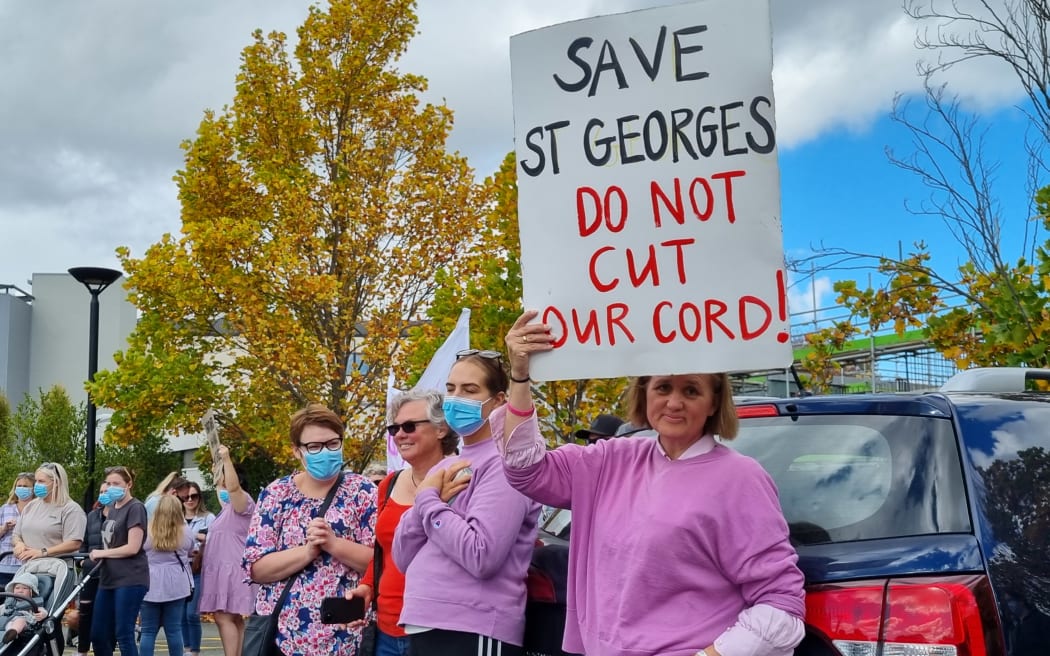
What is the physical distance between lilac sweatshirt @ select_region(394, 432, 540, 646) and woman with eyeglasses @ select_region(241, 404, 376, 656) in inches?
28.3

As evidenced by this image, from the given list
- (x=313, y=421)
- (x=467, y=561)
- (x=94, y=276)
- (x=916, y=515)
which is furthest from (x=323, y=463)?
(x=94, y=276)

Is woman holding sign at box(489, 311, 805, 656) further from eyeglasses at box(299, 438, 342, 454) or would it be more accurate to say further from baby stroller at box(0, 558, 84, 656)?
baby stroller at box(0, 558, 84, 656)

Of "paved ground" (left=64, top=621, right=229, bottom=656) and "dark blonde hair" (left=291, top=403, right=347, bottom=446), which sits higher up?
"dark blonde hair" (left=291, top=403, right=347, bottom=446)

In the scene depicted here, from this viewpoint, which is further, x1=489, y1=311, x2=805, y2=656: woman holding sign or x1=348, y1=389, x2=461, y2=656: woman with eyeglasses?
x1=348, y1=389, x2=461, y2=656: woman with eyeglasses

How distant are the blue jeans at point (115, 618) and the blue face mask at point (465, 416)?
20.8 ft

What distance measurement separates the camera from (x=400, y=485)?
4.38 metres

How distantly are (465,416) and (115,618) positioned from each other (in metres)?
6.53

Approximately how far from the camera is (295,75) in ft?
60.6

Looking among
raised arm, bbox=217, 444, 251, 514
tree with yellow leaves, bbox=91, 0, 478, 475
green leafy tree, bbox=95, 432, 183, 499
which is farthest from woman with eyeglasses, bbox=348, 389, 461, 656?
green leafy tree, bbox=95, 432, 183, 499

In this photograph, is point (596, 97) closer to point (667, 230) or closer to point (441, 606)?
point (667, 230)

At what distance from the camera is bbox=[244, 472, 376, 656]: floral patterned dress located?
4.14 m

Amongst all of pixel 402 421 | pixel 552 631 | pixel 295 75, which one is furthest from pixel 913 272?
pixel 295 75

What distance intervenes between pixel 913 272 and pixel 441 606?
6632mm

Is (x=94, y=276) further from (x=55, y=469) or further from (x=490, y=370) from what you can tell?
(x=490, y=370)
